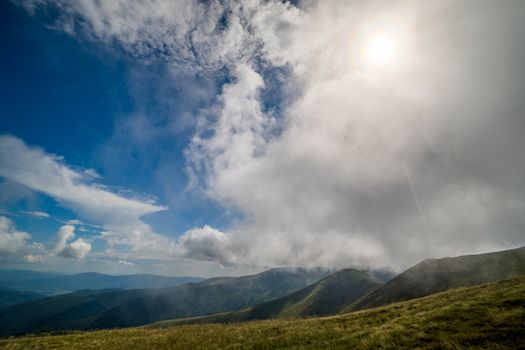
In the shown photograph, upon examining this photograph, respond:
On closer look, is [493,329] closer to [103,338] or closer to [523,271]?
[103,338]

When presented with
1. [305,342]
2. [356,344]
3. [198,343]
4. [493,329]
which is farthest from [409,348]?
[198,343]

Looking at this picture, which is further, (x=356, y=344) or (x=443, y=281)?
(x=443, y=281)

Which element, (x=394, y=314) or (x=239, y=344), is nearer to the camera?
(x=239, y=344)

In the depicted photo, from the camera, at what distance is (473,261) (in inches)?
7825

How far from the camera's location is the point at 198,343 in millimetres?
19609

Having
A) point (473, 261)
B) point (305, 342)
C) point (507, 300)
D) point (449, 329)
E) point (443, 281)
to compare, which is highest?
point (473, 261)

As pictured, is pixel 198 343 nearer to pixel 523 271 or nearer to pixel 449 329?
pixel 449 329

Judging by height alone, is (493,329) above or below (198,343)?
above

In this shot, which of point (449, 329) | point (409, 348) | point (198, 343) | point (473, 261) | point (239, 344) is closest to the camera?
point (409, 348)

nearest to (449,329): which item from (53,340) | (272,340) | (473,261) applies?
(272,340)

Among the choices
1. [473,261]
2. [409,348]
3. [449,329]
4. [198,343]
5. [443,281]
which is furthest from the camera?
[473,261]

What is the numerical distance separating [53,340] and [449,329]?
34.9 meters

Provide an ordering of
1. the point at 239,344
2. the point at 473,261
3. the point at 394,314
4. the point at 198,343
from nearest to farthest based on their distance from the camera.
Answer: the point at 239,344, the point at 198,343, the point at 394,314, the point at 473,261

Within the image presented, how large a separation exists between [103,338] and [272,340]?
62.2 ft
